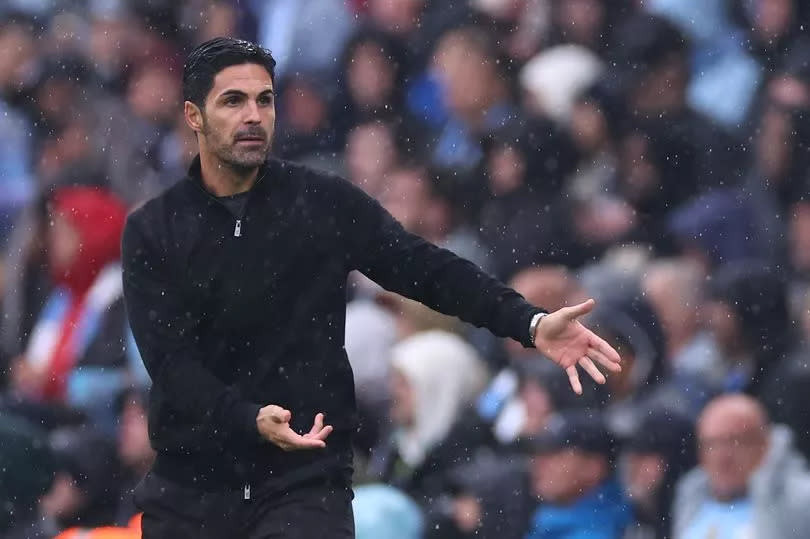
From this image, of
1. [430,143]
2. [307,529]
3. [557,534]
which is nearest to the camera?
[307,529]

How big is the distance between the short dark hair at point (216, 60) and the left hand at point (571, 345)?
946 mm

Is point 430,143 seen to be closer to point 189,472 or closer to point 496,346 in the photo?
point 496,346

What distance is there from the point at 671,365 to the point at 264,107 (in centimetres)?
221

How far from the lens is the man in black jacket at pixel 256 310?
4398 mm

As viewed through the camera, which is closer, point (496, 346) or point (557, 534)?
point (557, 534)

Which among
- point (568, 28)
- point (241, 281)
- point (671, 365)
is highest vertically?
point (568, 28)

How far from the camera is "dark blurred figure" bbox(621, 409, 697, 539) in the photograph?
5948 mm

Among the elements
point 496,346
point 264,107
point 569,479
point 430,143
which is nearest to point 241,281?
point 264,107

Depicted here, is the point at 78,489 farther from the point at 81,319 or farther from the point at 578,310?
the point at 578,310

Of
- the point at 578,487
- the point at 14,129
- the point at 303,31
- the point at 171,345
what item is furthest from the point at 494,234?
the point at 171,345

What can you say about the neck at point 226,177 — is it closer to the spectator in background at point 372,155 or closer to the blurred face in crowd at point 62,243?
the spectator in background at point 372,155

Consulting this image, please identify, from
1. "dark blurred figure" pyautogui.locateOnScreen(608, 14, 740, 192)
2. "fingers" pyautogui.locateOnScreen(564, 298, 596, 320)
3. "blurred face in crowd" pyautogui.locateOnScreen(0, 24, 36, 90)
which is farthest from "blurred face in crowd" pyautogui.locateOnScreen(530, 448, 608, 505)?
"blurred face in crowd" pyautogui.locateOnScreen(0, 24, 36, 90)

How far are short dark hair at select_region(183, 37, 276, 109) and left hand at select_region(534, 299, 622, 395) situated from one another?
0.95m

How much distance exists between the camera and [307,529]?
438cm
